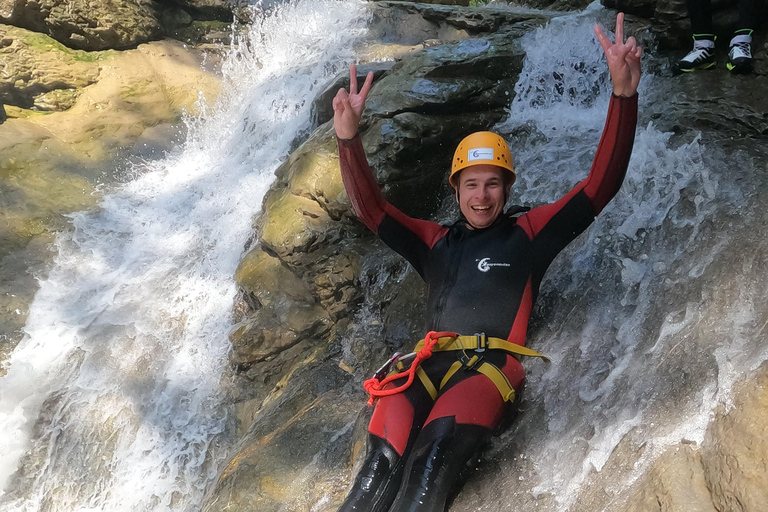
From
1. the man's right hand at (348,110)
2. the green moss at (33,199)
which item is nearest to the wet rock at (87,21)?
the green moss at (33,199)

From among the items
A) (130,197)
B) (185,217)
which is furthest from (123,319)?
(130,197)

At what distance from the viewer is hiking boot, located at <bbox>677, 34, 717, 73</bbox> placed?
3789 millimetres

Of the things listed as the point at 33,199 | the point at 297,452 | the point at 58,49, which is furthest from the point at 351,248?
the point at 58,49

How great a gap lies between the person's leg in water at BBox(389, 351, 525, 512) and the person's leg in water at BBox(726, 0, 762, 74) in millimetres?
2926

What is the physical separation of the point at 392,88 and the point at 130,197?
3855 mm

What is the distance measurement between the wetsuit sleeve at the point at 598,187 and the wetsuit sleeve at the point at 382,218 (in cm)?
47

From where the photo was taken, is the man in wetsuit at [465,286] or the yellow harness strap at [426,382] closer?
the man in wetsuit at [465,286]

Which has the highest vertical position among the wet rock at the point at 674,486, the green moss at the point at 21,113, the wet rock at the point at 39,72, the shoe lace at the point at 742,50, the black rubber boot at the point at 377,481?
the shoe lace at the point at 742,50

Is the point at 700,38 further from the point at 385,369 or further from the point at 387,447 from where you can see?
the point at 387,447

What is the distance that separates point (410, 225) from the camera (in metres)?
2.59

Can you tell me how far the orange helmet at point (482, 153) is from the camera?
2.40 metres

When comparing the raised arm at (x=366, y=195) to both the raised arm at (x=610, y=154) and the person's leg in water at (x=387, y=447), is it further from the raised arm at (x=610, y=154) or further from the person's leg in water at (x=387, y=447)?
the person's leg in water at (x=387, y=447)

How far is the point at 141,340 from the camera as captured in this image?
14.5 ft

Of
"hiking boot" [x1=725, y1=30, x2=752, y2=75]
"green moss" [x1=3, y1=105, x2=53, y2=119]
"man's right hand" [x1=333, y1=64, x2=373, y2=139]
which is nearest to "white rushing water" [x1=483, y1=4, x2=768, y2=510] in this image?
"hiking boot" [x1=725, y1=30, x2=752, y2=75]
